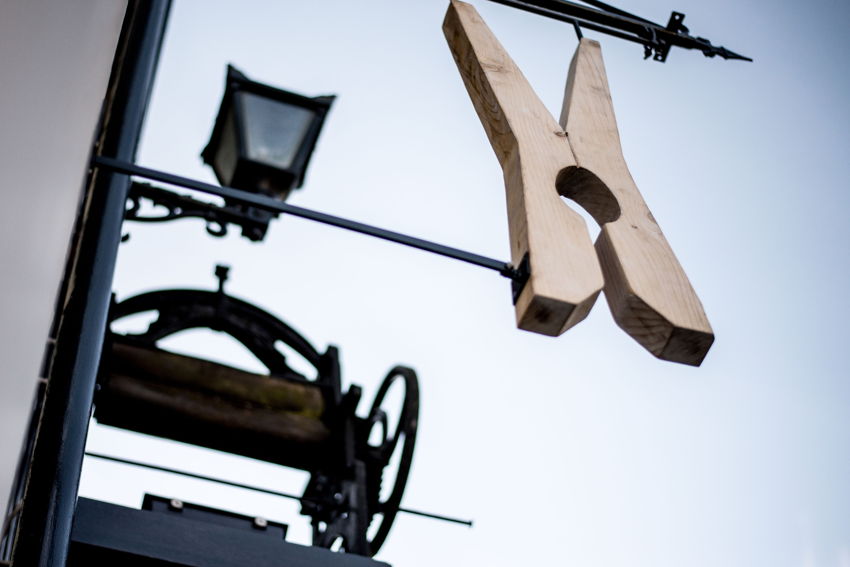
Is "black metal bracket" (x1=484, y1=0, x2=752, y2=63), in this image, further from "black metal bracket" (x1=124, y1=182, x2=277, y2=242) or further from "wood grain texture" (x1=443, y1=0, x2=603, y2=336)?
"black metal bracket" (x1=124, y1=182, x2=277, y2=242)

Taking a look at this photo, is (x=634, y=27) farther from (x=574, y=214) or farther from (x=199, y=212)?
(x=199, y=212)

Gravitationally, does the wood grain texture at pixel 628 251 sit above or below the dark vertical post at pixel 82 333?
above

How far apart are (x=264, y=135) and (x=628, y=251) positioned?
2010mm

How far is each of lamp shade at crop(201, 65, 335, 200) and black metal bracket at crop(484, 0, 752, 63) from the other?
1.31 metres

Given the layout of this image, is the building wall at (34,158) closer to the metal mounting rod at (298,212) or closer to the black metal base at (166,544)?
the metal mounting rod at (298,212)

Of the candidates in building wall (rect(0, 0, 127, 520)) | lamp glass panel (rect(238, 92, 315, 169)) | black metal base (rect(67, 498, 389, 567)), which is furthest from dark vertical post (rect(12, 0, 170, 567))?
black metal base (rect(67, 498, 389, 567))

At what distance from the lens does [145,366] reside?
4082 mm

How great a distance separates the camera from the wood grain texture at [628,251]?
154 cm

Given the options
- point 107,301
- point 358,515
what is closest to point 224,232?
point 358,515

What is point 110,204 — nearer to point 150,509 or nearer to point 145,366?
point 150,509

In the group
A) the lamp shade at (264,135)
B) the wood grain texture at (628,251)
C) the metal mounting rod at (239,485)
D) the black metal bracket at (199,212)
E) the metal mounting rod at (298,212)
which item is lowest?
the metal mounting rod at (239,485)

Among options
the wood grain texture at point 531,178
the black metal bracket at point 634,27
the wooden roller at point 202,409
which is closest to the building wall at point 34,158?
the wood grain texture at point 531,178

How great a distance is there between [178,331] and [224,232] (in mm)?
914

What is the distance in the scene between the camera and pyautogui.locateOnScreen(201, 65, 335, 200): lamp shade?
3.34 meters
